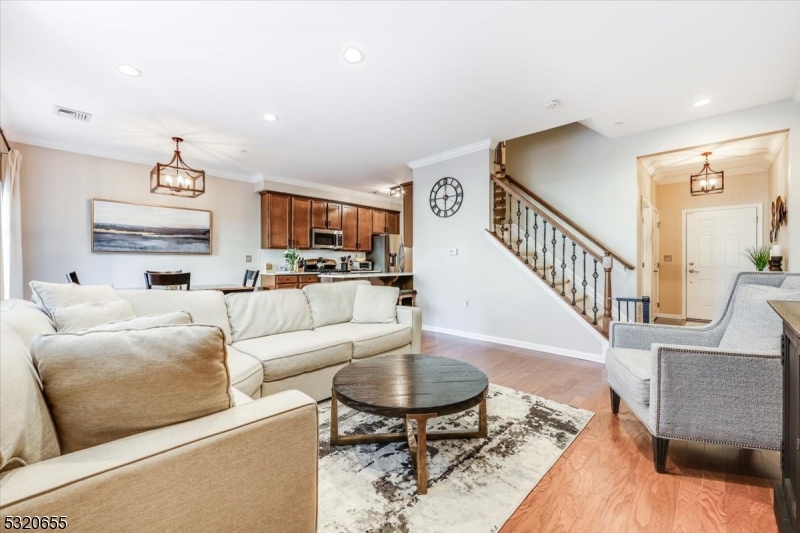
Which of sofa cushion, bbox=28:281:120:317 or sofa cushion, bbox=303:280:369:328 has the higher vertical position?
sofa cushion, bbox=28:281:120:317

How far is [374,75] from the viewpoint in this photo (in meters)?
2.83

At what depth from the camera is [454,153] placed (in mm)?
4809

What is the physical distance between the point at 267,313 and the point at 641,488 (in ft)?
8.77

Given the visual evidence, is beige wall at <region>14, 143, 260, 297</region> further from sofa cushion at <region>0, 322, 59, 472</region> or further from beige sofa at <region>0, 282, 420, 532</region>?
sofa cushion at <region>0, 322, 59, 472</region>

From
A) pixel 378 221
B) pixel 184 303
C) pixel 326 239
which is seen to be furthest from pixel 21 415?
pixel 378 221

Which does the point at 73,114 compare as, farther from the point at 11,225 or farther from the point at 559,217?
the point at 559,217

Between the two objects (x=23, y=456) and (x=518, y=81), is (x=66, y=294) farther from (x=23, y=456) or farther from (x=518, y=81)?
(x=518, y=81)

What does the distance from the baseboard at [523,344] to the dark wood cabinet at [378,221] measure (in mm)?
3111

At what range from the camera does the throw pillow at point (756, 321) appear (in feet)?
5.36

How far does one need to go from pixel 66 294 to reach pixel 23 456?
5.44ft

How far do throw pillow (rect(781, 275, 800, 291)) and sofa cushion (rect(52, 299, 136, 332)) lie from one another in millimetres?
3762

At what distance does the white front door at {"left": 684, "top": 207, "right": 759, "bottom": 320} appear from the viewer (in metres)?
5.55

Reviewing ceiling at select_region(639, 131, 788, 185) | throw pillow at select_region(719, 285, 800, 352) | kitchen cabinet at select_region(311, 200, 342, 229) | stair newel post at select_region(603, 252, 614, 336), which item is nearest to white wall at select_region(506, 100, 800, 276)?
ceiling at select_region(639, 131, 788, 185)

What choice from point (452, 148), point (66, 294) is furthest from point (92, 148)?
point (452, 148)
